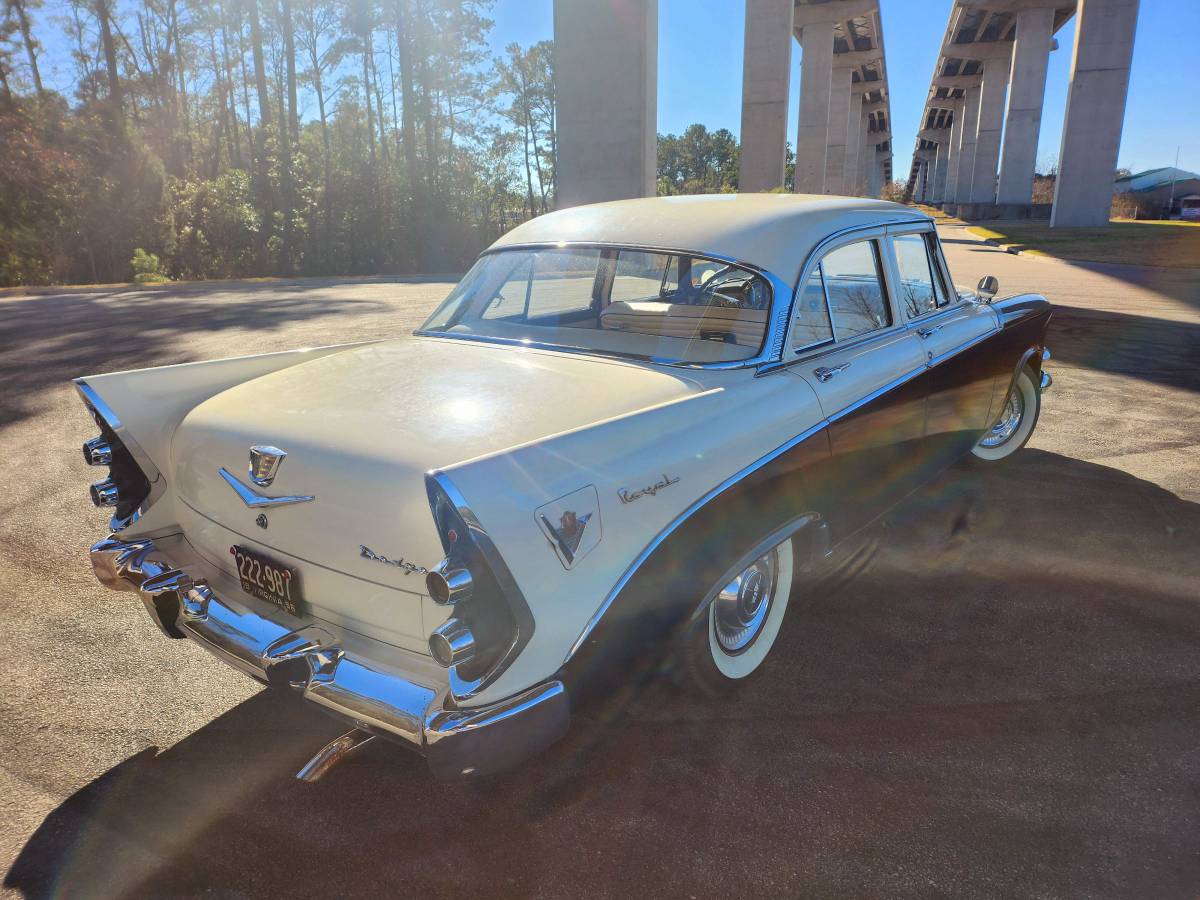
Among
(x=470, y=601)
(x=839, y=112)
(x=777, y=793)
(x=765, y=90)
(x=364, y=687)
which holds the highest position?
(x=839, y=112)

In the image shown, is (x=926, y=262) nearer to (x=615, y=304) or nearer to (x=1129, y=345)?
(x=615, y=304)

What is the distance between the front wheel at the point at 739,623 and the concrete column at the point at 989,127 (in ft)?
171

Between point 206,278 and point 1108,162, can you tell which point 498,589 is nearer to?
point 206,278

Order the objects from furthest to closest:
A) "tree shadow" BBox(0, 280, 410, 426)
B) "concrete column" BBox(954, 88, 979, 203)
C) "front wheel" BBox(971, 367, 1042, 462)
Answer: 1. "concrete column" BBox(954, 88, 979, 203)
2. "tree shadow" BBox(0, 280, 410, 426)
3. "front wheel" BBox(971, 367, 1042, 462)

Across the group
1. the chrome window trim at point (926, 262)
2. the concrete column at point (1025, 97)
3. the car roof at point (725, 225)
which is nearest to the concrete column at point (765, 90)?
the concrete column at point (1025, 97)

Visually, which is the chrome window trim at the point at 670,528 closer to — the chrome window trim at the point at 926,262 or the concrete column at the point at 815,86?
the chrome window trim at the point at 926,262

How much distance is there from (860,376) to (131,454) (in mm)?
2667

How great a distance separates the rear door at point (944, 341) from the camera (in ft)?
12.2

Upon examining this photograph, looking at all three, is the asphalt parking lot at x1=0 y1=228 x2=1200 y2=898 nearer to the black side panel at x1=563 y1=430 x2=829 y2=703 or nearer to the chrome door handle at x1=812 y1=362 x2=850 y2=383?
the black side panel at x1=563 y1=430 x2=829 y2=703

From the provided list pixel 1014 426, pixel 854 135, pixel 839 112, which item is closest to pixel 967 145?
pixel 854 135

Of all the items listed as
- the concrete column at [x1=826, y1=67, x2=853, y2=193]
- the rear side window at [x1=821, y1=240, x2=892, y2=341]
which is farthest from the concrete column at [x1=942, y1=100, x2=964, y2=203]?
the rear side window at [x1=821, y1=240, x2=892, y2=341]

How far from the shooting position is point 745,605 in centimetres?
284

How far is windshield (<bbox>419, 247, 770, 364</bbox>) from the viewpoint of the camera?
293 cm

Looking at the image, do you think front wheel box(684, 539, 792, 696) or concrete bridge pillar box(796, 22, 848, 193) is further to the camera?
concrete bridge pillar box(796, 22, 848, 193)
